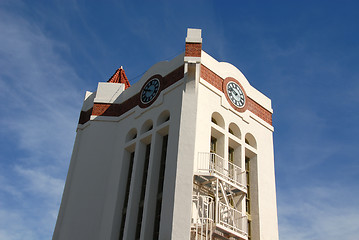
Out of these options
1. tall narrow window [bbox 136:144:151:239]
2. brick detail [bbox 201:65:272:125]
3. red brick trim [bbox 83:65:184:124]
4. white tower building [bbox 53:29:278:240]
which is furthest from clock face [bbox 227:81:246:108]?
tall narrow window [bbox 136:144:151:239]

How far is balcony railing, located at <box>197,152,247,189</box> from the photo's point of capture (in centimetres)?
2678

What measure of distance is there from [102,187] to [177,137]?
683 centimetres

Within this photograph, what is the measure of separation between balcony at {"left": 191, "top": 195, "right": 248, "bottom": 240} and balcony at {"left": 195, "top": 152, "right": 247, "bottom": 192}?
4.67 ft

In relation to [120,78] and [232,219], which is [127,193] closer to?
[232,219]

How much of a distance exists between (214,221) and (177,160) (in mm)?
3729

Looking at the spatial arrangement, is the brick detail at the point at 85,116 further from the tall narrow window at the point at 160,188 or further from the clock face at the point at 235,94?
the clock face at the point at 235,94

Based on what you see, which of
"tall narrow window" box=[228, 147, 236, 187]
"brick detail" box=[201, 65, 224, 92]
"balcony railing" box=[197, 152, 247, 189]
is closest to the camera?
"balcony railing" box=[197, 152, 247, 189]

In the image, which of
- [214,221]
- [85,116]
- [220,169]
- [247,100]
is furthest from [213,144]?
[85,116]

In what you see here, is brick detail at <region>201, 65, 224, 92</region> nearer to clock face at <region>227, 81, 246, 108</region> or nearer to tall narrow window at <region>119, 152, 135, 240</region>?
clock face at <region>227, 81, 246, 108</region>

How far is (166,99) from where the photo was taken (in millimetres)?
30641

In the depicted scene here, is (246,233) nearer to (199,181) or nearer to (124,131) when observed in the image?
(199,181)

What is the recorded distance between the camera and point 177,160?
1049 inches

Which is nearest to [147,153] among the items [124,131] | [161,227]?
[124,131]

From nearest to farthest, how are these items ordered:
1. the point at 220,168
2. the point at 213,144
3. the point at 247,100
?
the point at 220,168 → the point at 213,144 → the point at 247,100
